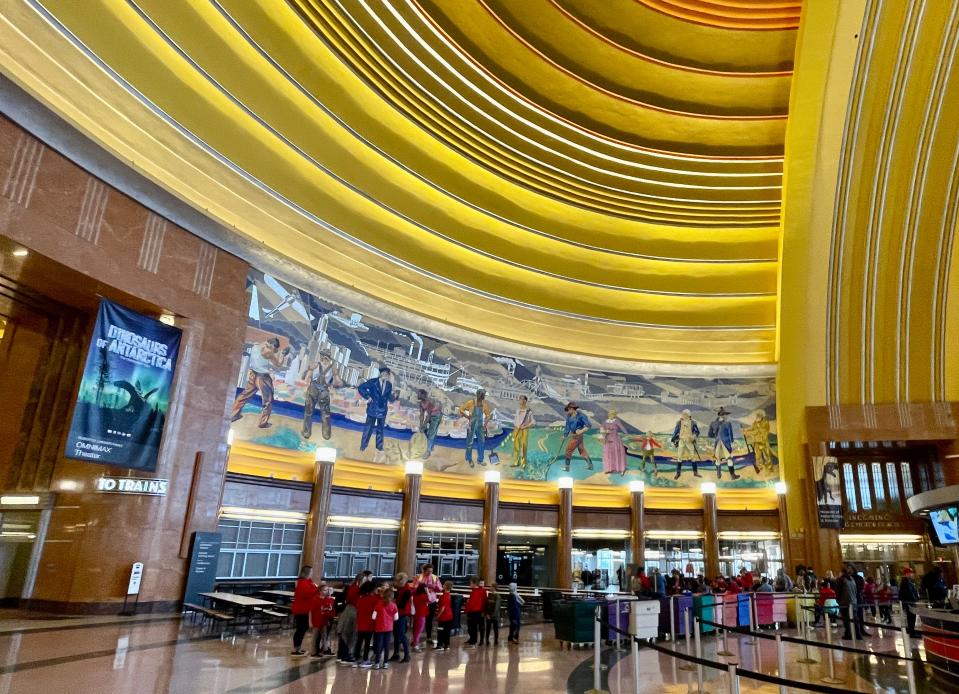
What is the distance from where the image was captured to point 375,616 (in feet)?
26.1

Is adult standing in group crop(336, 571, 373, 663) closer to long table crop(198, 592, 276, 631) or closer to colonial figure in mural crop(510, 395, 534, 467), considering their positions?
long table crop(198, 592, 276, 631)

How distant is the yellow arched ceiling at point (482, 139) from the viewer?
1248 centimetres

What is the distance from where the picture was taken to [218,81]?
43.2 ft

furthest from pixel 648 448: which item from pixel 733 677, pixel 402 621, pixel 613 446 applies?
pixel 733 677

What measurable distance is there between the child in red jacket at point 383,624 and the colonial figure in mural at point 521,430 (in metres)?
12.0

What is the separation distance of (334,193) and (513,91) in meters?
5.52

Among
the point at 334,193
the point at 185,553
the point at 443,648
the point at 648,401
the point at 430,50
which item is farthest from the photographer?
the point at 648,401

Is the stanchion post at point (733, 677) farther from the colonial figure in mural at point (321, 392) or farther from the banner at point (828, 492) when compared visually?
the banner at point (828, 492)

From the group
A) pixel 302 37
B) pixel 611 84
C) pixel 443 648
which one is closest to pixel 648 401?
pixel 611 84

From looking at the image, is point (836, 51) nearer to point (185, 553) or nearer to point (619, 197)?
point (619, 197)

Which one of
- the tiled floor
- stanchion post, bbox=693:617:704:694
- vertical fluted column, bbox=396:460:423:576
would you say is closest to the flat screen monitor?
the tiled floor

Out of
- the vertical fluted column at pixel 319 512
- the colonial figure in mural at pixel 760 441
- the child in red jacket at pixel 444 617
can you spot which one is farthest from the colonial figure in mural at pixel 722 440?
the child in red jacket at pixel 444 617

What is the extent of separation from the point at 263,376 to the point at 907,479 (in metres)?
19.7

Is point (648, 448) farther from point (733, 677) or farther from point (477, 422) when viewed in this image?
point (733, 677)
